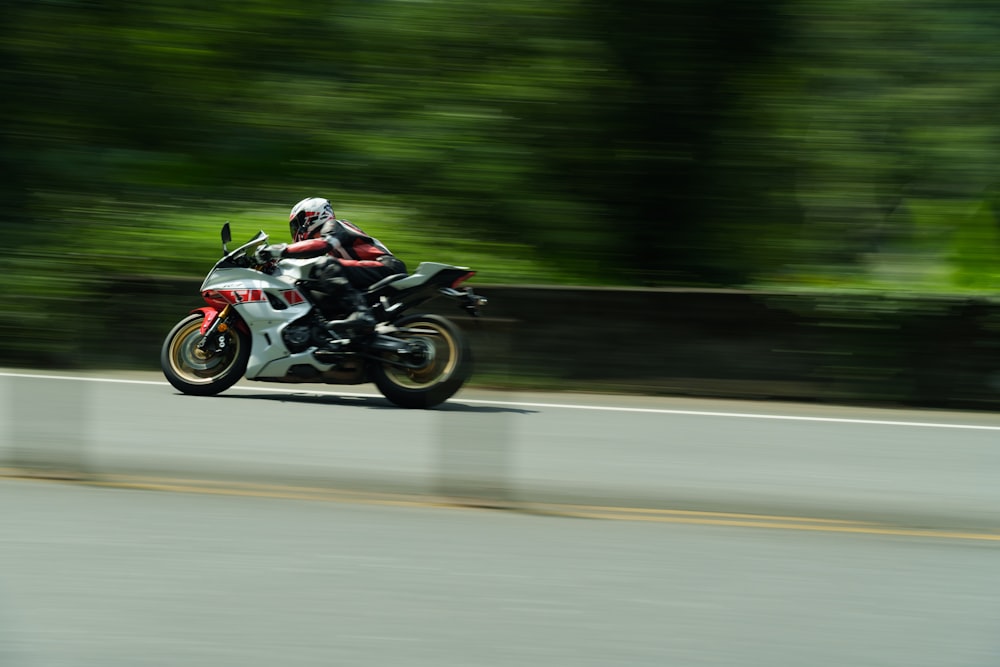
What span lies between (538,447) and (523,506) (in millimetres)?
1986

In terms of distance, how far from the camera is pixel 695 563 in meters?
5.73

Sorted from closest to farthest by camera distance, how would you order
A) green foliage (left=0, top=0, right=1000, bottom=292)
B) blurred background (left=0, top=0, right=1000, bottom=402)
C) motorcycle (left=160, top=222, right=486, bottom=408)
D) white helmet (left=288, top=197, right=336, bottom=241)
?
motorcycle (left=160, top=222, right=486, bottom=408)
white helmet (left=288, top=197, right=336, bottom=241)
blurred background (left=0, top=0, right=1000, bottom=402)
green foliage (left=0, top=0, right=1000, bottom=292)

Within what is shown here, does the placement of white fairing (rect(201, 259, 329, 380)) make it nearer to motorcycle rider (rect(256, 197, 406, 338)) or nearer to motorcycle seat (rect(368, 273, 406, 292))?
motorcycle rider (rect(256, 197, 406, 338))

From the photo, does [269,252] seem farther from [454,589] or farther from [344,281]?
[454,589]

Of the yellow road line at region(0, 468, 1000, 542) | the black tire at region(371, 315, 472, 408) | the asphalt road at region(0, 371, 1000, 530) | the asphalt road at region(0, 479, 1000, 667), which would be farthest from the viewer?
the black tire at region(371, 315, 472, 408)

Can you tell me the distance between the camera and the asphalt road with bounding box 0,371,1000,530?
735 cm

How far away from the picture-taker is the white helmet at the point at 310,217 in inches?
439

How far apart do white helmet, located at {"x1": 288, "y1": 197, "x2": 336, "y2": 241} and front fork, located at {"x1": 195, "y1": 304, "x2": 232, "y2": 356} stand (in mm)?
915

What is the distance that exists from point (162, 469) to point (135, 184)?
10853mm

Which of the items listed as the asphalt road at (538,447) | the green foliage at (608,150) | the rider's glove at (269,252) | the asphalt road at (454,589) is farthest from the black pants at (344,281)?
the asphalt road at (454,589)

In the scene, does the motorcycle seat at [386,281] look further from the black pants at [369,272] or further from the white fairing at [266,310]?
the white fairing at [266,310]

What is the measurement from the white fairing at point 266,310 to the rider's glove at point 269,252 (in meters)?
0.17

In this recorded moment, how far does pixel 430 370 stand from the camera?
35.3 feet

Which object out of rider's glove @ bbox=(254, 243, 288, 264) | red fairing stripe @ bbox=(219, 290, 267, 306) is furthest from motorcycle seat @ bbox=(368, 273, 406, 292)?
red fairing stripe @ bbox=(219, 290, 267, 306)
